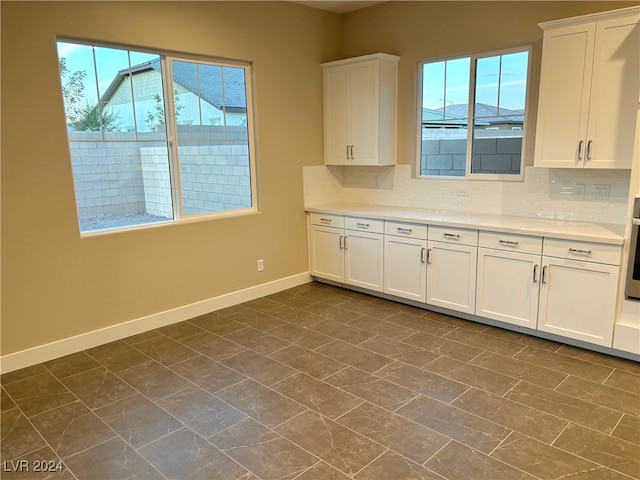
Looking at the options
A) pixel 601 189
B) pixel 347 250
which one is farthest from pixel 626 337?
pixel 347 250

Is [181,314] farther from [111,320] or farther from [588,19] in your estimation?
[588,19]

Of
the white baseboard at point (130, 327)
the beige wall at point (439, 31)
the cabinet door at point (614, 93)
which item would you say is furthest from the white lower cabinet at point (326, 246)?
the cabinet door at point (614, 93)

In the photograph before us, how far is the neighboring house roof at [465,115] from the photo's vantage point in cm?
409

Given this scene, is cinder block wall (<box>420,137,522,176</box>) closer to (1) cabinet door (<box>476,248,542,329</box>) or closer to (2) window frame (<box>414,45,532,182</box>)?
(2) window frame (<box>414,45,532,182</box>)

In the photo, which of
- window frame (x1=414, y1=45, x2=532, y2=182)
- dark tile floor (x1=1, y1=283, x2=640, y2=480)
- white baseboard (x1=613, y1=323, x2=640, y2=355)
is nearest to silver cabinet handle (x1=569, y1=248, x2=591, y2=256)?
white baseboard (x1=613, y1=323, x2=640, y2=355)

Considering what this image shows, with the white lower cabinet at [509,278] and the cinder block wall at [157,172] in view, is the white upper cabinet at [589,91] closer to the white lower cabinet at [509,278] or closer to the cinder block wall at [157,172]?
the white lower cabinet at [509,278]

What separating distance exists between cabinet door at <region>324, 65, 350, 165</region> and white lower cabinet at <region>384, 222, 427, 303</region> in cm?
115

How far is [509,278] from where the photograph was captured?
362cm

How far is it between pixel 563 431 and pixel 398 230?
7.27 ft

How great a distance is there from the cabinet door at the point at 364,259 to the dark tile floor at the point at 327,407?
74cm

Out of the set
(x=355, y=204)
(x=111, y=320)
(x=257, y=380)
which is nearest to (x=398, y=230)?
(x=355, y=204)

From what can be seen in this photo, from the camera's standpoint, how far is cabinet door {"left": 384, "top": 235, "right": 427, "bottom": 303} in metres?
4.16

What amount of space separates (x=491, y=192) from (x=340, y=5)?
8.22ft

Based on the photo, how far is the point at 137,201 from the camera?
3816 mm
